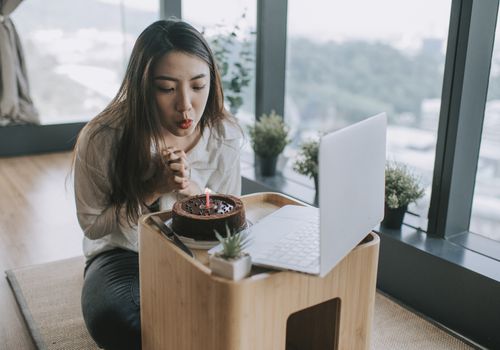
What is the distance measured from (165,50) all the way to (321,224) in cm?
64

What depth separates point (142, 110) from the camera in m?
1.35

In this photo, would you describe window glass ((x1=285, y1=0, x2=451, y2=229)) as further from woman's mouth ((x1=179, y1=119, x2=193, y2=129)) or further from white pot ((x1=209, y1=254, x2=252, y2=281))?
white pot ((x1=209, y1=254, x2=252, y2=281))

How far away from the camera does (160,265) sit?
1.10 m

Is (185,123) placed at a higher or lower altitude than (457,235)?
higher

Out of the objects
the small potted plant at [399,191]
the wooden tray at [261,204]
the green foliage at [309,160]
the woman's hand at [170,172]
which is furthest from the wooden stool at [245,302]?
the green foliage at [309,160]

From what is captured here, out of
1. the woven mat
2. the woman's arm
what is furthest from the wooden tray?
the woven mat

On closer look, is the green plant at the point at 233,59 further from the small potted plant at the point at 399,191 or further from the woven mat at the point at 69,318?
the woven mat at the point at 69,318

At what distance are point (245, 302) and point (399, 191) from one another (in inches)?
45.2

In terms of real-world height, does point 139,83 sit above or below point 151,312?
above

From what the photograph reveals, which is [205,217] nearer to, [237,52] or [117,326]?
[117,326]

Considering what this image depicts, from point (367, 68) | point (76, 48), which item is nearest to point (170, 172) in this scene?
point (76, 48)

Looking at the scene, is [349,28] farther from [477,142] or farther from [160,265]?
[160,265]

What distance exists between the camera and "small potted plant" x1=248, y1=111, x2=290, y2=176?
256cm

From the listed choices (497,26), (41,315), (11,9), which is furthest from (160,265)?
(11,9)
